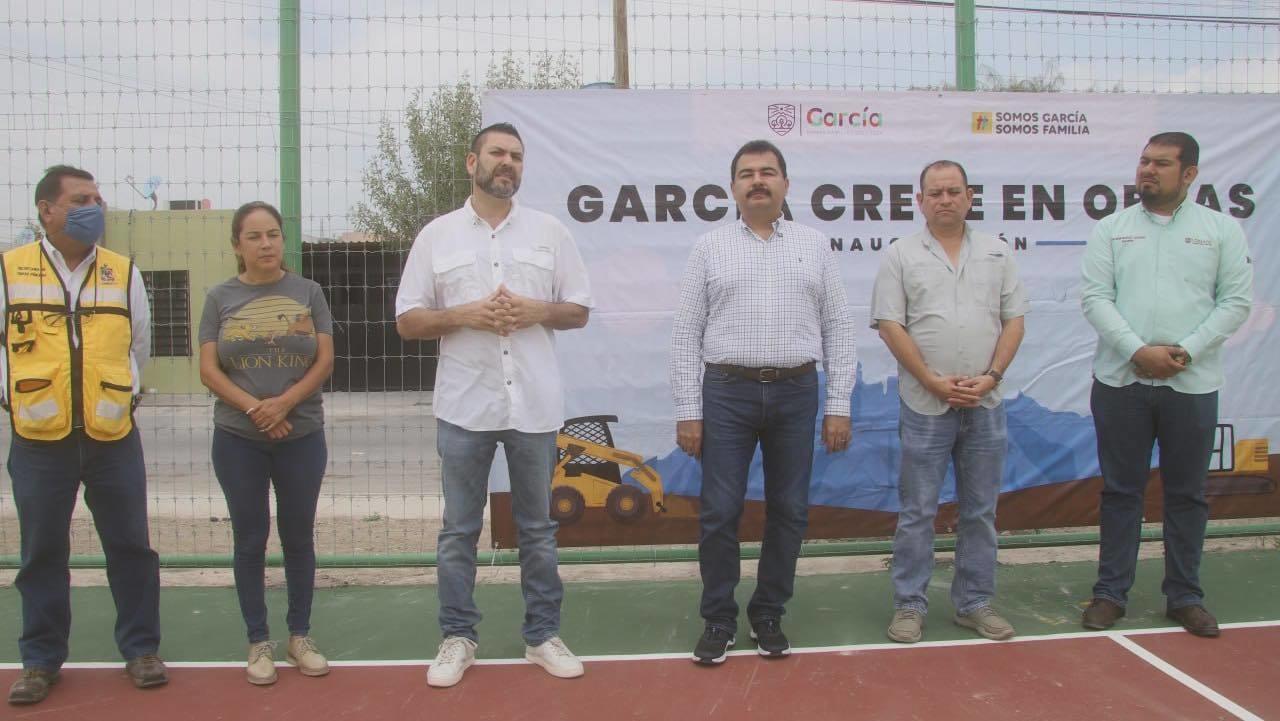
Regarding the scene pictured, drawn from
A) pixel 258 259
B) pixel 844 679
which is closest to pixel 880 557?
pixel 844 679

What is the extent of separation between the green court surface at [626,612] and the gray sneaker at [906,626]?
0.07m

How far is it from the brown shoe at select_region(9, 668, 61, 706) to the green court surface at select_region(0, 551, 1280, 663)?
0.37 meters

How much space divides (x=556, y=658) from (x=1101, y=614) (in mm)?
2426

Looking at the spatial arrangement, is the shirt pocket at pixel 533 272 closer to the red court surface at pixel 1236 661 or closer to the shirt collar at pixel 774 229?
the shirt collar at pixel 774 229

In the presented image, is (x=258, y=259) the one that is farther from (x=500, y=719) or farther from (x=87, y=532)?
(x=87, y=532)

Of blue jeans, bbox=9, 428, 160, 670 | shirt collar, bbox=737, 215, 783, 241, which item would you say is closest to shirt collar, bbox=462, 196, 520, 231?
shirt collar, bbox=737, 215, 783, 241

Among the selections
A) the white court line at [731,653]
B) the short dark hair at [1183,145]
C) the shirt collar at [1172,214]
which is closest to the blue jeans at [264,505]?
the white court line at [731,653]

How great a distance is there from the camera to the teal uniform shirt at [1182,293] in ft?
13.3

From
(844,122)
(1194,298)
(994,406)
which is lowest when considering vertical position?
(994,406)

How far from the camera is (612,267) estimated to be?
497cm

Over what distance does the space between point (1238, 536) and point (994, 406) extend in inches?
99.3

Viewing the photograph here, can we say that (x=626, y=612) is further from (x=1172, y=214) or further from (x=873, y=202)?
(x=1172, y=214)

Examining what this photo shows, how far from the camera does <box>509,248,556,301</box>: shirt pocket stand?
3.71m

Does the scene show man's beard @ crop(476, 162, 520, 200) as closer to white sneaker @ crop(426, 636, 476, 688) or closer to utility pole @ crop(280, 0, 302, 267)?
utility pole @ crop(280, 0, 302, 267)
